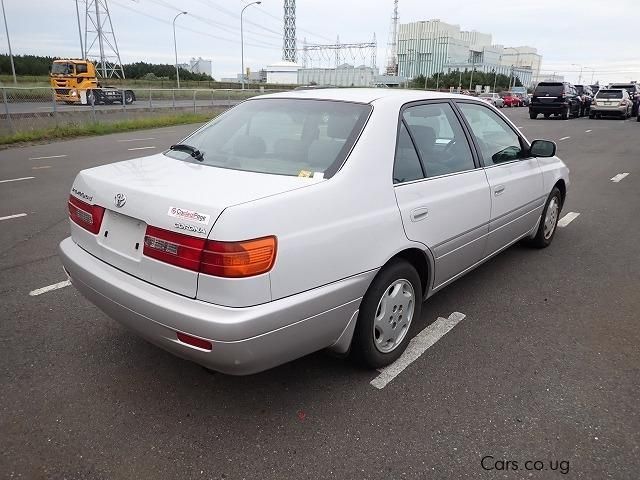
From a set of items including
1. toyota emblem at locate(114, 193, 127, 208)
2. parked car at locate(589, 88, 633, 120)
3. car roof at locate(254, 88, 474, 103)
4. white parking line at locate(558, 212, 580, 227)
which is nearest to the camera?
toyota emblem at locate(114, 193, 127, 208)

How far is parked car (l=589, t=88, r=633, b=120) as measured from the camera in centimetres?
2902

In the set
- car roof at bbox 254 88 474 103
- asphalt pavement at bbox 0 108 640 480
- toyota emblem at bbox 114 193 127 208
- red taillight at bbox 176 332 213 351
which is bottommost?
asphalt pavement at bbox 0 108 640 480

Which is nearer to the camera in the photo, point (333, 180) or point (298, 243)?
point (298, 243)

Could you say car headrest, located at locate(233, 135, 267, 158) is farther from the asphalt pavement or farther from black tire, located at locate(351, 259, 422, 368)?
the asphalt pavement

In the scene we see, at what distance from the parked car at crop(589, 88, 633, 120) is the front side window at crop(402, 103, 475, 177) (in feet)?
101

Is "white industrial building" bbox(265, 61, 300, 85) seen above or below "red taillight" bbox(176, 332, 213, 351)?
above

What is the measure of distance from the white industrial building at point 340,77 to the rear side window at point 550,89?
73.3 feet

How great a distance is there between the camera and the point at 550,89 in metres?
28.4

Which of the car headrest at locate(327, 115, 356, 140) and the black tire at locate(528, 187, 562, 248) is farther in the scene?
the black tire at locate(528, 187, 562, 248)

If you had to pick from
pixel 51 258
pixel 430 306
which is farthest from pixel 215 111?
pixel 430 306

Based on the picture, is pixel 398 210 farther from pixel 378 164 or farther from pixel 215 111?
pixel 215 111

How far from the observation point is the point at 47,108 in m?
17.2

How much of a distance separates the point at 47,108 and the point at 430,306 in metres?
17.5

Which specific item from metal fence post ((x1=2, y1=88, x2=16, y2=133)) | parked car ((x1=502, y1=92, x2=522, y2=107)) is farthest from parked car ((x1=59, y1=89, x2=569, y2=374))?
parked car ((x1=502, y1=92, x2=522, y2=107))
